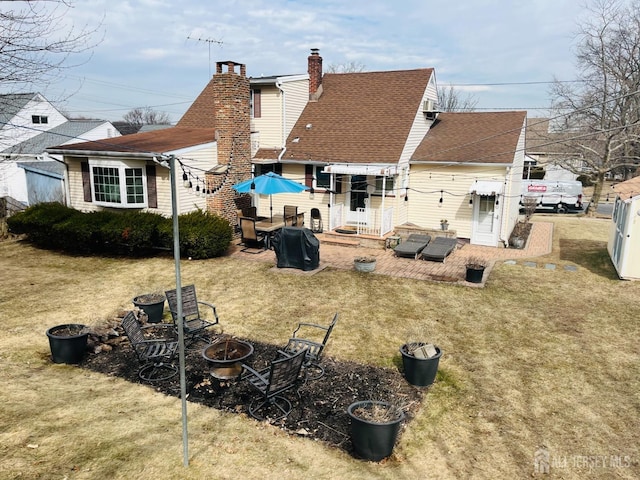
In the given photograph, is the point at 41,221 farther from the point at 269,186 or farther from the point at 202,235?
the point at 269,186

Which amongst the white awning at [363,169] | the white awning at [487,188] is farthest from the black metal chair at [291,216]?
the white awning at [487,188]

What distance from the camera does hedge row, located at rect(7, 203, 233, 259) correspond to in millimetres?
14914

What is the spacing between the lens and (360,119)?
19922 millimetres

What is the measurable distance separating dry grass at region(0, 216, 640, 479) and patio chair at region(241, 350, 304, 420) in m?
0.34

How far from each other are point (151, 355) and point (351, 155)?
1268cm

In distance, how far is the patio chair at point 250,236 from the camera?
16.5 metres

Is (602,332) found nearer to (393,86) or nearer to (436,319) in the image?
(436,319)

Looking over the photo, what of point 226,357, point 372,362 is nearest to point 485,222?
point 372,362

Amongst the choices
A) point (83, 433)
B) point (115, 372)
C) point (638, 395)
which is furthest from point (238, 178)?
point (638, 395)

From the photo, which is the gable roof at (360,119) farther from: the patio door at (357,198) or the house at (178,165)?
the house at (178,165)

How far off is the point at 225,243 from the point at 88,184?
19.1 ft

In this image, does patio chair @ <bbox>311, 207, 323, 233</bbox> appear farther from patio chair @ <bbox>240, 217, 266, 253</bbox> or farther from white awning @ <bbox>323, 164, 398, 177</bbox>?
patio chair @ <bbox>240, 217, 266, 253</bbox>

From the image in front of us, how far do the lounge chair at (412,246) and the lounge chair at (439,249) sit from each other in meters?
0.20

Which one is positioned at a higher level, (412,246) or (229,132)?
(229,132)
